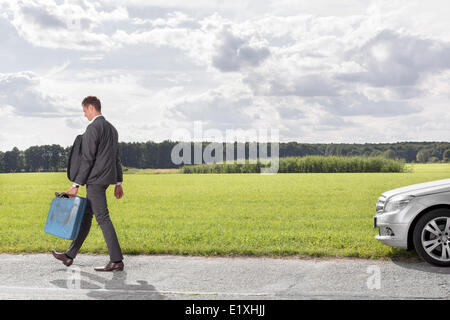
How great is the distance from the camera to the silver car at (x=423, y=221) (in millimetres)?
6691

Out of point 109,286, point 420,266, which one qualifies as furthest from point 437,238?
point 109,286

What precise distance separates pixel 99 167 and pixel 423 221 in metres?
4.44

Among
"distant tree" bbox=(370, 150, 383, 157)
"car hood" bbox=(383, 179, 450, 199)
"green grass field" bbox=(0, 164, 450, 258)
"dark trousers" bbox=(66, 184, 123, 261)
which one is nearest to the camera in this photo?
"dark trousers" bbox=(66, 184, 123, 261)

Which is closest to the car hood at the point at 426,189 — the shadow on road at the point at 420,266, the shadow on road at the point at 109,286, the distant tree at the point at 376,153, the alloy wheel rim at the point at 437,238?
the alloy wheel rim at the point at 437,238

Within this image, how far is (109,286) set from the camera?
5.79 metres

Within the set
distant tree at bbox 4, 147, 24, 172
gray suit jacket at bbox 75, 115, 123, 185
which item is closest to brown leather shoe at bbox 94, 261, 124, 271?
gray suit jacket at bbox 75, 115, 123, 185

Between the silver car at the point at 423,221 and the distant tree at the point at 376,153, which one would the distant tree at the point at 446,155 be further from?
the silver car at the point at 423,221

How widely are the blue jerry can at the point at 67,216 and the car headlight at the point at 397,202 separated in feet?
14.1

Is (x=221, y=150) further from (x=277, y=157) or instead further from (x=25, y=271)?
(x=25, y=271)

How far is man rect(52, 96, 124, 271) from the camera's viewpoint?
20.8 ft

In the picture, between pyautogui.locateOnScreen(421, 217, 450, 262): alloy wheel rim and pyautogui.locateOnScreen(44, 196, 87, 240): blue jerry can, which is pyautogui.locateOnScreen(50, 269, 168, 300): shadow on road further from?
pyautogui.locateOnScreen(421, 217, 450, 262): alloy wheel rim

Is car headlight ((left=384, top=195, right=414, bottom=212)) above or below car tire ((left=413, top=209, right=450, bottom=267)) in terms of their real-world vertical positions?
above

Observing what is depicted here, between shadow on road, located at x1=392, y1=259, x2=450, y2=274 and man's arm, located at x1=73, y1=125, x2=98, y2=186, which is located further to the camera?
shadow on road, located at x1=392, y1=259, x2=450, y2=274

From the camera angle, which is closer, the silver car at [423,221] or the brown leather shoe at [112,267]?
the brown leather shoe at [112,267]
